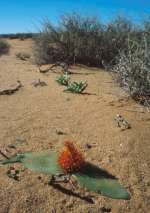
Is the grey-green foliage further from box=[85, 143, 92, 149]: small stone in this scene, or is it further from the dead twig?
the dead twig

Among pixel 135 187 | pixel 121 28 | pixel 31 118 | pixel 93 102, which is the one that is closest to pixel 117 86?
pixel 93 102

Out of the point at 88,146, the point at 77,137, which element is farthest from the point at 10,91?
the point at 88,146

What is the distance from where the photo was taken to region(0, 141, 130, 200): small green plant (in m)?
3.39

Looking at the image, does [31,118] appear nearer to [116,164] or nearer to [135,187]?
[116,164]

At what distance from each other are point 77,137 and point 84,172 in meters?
0.85

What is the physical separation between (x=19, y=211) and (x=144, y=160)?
4.89 ft

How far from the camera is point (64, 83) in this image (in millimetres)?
7082

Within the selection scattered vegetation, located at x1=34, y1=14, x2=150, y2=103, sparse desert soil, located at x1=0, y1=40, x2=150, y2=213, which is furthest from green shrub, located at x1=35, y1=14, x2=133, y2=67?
sparse desert soil, located at x1=0, y1=40, x2=150, y2=213

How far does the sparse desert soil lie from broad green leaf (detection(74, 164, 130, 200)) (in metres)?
0.07

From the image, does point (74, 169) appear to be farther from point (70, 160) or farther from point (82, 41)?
point (82, 41)

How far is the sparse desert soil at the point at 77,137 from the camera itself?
3.20 m

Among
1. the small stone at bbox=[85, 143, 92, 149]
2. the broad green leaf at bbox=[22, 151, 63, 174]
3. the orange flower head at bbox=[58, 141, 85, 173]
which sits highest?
the orange flower head at bbox=[58, 141, 85, 173]

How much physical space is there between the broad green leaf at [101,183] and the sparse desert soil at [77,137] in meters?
0.07

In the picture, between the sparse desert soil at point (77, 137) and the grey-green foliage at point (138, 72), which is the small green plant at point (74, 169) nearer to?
the sparse desert soil at point (77, 137)
